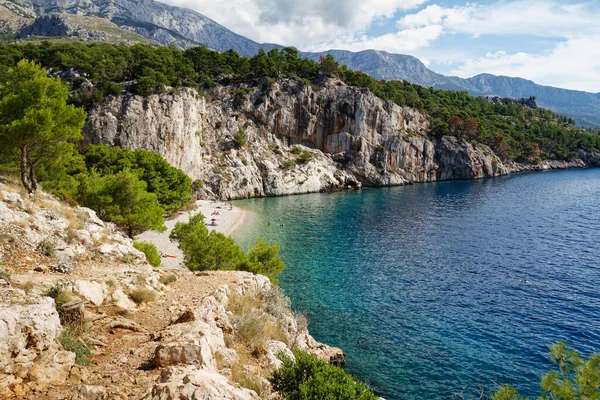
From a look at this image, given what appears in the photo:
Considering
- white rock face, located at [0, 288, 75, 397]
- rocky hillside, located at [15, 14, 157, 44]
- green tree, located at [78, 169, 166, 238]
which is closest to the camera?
white rock face, located at [0, 288, 75, 397]

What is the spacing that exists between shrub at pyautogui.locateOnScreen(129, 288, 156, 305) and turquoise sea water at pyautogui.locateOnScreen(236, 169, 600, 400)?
12.9m

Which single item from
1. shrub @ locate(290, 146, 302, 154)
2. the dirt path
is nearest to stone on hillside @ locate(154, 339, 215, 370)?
the dirt path

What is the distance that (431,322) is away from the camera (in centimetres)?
2480

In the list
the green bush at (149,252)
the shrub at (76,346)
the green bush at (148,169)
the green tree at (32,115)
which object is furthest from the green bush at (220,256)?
the green bush at (148,169)

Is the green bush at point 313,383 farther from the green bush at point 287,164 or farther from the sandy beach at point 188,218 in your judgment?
the green bush at point 287,164

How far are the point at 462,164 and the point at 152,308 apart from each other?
118678 mm

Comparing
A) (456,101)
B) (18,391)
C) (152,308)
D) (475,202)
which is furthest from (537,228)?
(456,101)

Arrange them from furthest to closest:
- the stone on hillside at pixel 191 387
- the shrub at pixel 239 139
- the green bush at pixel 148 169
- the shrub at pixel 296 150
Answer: the shrub at pixel 296 150, the shrub at pixel 239 139, the green bush at pixel 148 169, the stone on hillside at pixel 191 387

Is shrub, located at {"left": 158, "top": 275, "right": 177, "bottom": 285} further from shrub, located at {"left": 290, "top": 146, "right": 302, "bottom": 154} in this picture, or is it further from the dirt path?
shrub, located at {"left": 290, "top": 146, "right": 302, "bottom": 154}

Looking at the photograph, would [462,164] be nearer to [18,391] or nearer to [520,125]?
[520,125]

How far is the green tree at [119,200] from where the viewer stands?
30.9 m

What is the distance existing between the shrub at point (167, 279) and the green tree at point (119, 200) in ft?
61.6

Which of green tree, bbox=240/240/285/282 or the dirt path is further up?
the dirt path

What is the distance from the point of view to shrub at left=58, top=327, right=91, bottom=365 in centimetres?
769
